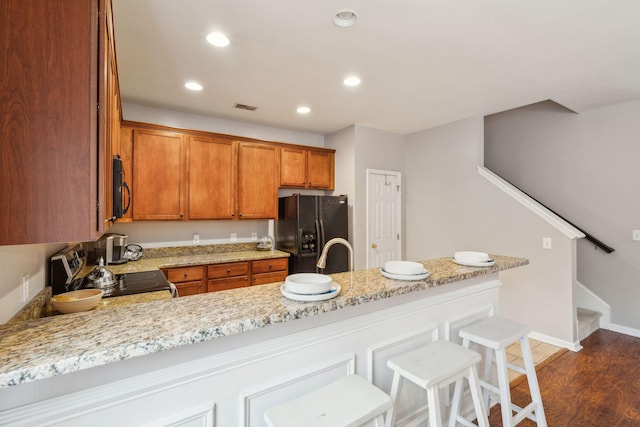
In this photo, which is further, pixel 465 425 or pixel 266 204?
pixel 266 204

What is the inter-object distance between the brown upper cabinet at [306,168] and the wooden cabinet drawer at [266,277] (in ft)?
4.02

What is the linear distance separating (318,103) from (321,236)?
1.63m

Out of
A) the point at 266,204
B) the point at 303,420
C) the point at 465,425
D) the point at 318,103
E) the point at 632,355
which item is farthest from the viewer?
the point at 266,204

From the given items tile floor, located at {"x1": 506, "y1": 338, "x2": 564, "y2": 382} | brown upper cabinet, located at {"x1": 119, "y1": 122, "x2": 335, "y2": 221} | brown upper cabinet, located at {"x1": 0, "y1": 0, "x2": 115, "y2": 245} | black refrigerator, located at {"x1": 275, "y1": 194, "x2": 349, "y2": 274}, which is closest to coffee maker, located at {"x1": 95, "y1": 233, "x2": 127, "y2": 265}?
brown upper cabinet, located at {"x1": 119, "y1": 122, "x2": 335, "y2": 221}

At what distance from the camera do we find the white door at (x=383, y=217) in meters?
4.37

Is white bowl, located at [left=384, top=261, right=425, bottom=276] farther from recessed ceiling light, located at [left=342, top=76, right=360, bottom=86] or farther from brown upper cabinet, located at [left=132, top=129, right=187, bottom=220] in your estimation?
brown upper cabinet, located at [left=132, top=129, right=187, bottom=220]

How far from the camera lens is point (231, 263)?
3.50 meters

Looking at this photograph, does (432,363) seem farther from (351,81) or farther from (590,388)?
(351,81)

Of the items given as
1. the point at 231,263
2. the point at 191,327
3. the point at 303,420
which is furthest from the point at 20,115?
the point at 231,263

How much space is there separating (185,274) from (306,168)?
212 centimetres

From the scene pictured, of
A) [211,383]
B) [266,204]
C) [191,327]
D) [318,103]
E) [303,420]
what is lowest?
[303,420]

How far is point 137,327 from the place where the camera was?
0.93 metres

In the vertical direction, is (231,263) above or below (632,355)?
above

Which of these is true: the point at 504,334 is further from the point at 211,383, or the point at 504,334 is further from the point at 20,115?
the point at 20,115
